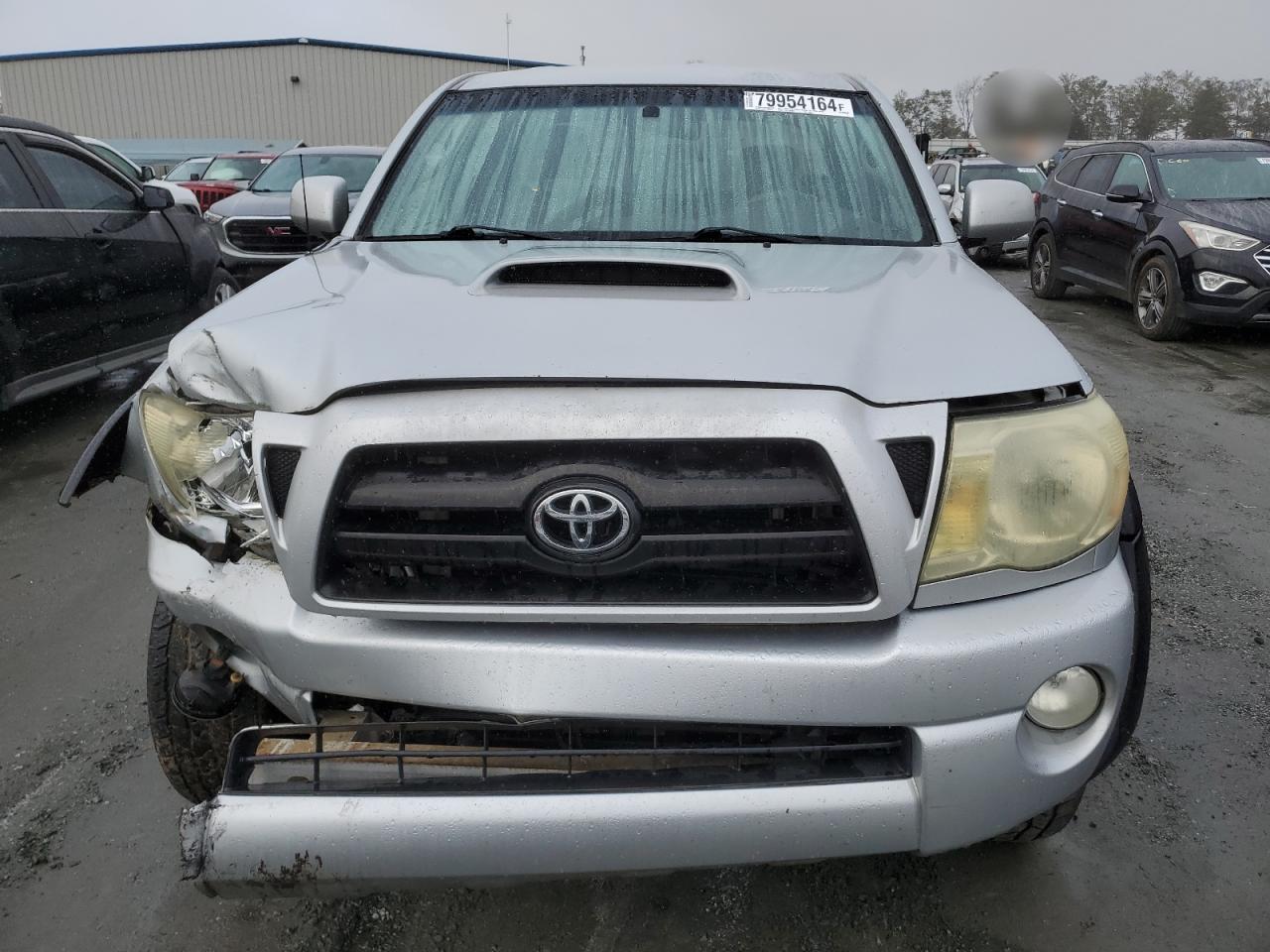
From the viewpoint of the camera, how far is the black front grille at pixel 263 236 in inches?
323

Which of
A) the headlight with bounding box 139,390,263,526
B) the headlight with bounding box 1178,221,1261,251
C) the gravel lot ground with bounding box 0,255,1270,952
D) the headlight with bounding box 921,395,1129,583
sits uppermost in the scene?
the headlight with bounding box 921,395,1129,583

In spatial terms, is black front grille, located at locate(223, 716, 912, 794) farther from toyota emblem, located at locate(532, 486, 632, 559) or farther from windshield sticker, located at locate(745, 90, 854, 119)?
windshield sticker, located at locate(745, 90, 854, 119)

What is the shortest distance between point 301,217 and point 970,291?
2.18 m

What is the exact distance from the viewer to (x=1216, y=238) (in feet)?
25.5

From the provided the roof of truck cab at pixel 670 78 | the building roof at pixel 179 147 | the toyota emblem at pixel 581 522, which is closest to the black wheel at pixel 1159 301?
→ the roof of truck cab at pixel 670 78

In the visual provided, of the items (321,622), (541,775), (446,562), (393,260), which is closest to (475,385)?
(446,562)

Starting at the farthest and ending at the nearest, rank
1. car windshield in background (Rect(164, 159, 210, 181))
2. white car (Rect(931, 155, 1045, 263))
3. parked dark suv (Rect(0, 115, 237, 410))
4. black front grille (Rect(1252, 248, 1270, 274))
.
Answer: car windshield in background (Rect(164, 159, 210, 181)), white car (Rect(931, 155, 1045, 263)), black front grille (Rect(1252, 248, 1270, 274)), parked dark suv (Rect(0, 115, 237, 410))

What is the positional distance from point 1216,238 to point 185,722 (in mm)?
8392

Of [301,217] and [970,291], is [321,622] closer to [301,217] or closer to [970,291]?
[970,291]

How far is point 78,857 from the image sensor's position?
2.21 meters

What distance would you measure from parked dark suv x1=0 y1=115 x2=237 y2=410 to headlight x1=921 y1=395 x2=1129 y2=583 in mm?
4933

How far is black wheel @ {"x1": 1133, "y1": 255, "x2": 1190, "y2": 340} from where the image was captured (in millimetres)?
8070

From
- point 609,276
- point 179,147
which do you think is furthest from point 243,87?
point 609,276

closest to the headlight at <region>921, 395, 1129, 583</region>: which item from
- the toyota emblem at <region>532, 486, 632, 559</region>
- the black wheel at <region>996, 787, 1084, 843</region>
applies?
the toyota emblem at <region>532, 486, 632, 559</region>
